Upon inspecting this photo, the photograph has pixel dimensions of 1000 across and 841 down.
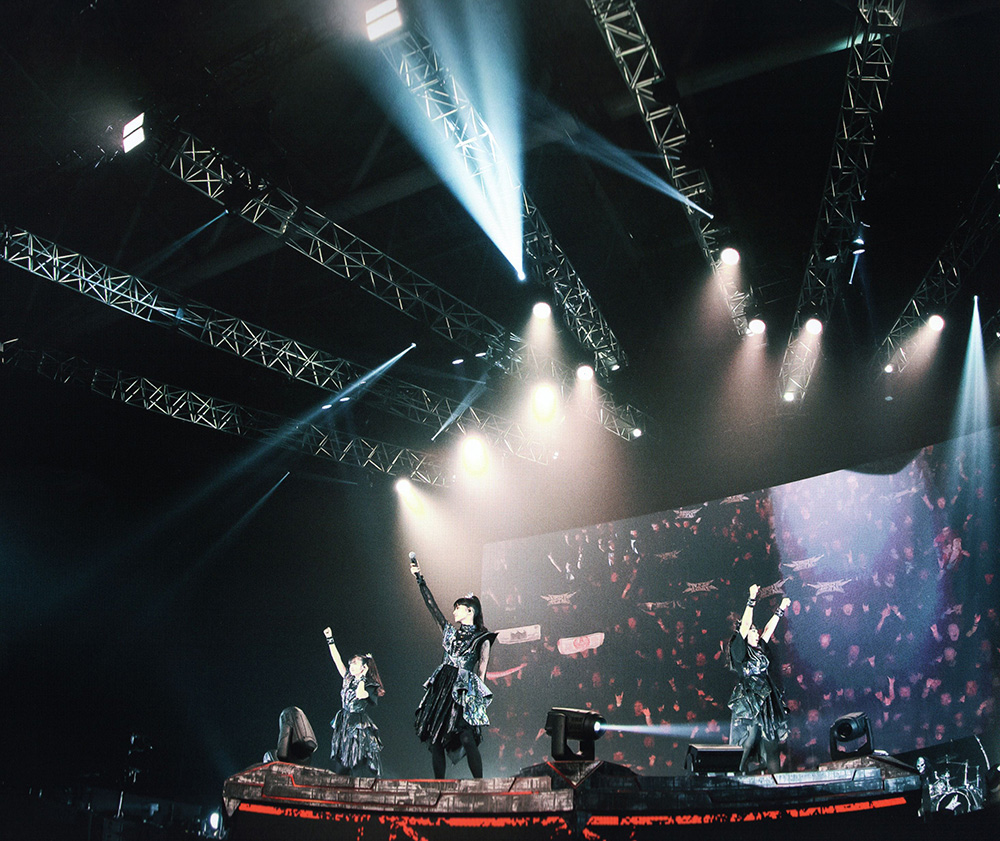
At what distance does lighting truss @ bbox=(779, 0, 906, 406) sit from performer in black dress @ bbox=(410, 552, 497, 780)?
14.9 ft

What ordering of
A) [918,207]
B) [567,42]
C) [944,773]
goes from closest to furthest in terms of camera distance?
[567,42] < [944,773] < [918,207]

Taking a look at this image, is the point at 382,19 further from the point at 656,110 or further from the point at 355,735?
the point at 355,735

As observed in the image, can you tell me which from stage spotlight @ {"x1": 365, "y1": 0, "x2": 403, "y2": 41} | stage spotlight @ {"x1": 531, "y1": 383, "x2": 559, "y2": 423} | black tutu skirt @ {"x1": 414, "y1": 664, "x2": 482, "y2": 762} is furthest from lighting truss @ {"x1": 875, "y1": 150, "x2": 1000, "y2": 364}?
black tutu skirt @ {"x1": 414, "y1": 664, "x2": 482, "y2": 762}

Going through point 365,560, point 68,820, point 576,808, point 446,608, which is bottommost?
point 68,820

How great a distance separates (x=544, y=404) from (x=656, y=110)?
4901 millimetres

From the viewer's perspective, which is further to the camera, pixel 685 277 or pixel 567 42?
pixel 685 277

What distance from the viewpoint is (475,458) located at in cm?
1162

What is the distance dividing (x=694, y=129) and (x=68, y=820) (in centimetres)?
728

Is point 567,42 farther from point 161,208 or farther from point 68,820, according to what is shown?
point 68,820

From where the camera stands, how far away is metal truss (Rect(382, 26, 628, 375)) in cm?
567

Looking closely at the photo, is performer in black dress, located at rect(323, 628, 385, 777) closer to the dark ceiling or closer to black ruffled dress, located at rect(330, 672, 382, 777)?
black ruffled dress, located at rect(330, 672, 382, 777)

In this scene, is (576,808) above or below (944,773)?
above

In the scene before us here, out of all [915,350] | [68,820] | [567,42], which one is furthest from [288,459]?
[915,350]

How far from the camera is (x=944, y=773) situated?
252 inches
